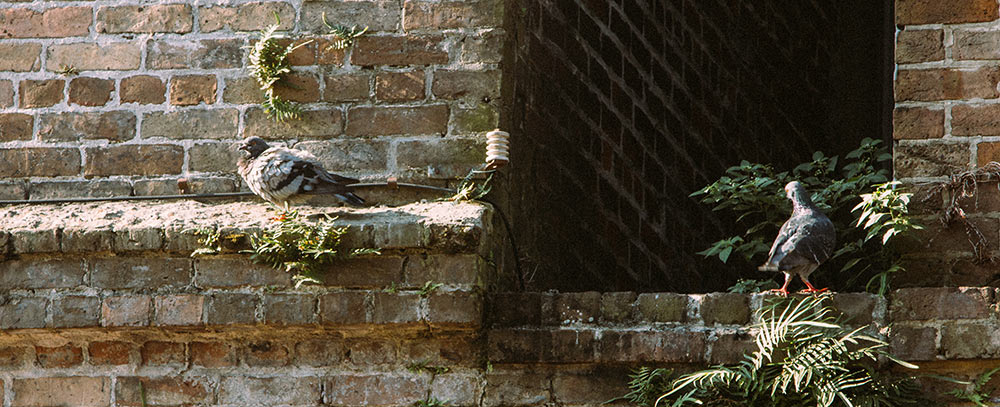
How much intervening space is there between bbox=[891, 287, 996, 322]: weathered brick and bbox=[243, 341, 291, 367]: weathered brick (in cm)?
201

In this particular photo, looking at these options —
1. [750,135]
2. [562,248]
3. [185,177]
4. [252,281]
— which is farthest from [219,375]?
[750,135]

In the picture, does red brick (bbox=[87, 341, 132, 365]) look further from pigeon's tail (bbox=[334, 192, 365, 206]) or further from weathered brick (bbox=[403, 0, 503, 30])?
weathered brick (bbox=[403, 0, 503, 30])

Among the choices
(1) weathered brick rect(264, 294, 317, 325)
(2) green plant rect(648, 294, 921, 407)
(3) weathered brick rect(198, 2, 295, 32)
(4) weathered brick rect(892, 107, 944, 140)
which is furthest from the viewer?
(3) weathered brick rect(198, 2, 295, 32)

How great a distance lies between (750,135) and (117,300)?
4.12 meters

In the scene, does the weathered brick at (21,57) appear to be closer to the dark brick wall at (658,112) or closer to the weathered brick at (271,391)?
the weathered brick at (271,391)

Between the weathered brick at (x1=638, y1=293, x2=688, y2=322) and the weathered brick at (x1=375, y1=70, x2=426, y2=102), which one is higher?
the weathered brick at (x1=375, y1=70, x2=426, y2=102)

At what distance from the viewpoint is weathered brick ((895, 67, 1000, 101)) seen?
170 inches

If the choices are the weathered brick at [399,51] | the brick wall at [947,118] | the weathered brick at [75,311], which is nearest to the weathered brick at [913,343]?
the brick wall at [947,118]

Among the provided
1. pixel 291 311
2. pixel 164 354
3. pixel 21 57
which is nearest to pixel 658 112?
pixel 291 311

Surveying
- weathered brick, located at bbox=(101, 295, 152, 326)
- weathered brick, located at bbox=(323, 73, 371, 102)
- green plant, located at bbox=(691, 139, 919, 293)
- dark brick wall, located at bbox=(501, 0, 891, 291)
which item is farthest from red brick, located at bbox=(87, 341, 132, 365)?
green plant, located at bbox=(691, 139, 919, 293)

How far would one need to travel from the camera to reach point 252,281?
4.27 m

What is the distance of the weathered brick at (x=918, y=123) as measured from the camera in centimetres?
432

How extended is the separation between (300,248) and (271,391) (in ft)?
1.70

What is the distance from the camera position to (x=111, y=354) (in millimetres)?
4426
